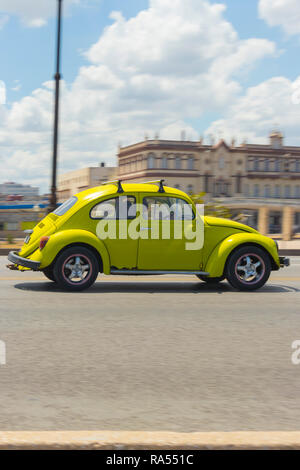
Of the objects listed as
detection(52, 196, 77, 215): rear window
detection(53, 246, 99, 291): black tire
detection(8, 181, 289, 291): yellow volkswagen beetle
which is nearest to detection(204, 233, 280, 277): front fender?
detection(8, 181, 289, 291): yellow volkswagen beetle

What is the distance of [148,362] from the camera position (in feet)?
16.8

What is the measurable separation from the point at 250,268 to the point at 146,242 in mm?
1594

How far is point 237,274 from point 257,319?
→ 2208mm

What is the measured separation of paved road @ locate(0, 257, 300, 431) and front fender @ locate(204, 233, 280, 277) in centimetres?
46

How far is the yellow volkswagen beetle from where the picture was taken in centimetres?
909

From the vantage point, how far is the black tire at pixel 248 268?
9344mm

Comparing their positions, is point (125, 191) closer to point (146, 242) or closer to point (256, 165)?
point (146, 242)

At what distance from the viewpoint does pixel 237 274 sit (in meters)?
9.40

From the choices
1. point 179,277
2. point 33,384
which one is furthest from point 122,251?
point 33,384

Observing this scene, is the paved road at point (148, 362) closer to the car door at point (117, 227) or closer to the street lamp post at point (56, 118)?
the car door at point (117, 227)

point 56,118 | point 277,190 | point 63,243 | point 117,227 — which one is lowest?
point 63,243

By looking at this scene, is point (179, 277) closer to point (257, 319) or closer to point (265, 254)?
point (265, 254)

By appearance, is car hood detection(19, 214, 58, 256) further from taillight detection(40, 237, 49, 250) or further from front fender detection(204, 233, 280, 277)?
front fender detection(204, 233, 280, 277)

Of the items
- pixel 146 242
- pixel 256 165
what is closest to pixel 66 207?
pixel 146 242
